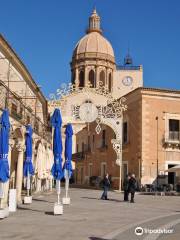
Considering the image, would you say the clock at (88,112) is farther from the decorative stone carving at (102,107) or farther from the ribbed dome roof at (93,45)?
the ribbed dome roof at (93,45)

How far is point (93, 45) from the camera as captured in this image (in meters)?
56.3

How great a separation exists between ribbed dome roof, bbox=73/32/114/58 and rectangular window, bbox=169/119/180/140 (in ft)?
88.3

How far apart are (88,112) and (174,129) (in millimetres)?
7835

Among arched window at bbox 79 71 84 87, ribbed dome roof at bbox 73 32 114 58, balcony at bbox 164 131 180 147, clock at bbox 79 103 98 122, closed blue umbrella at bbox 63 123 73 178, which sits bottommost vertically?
closed blue umbrella at bbox 63 123 73 178

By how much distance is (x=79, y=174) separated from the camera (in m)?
49.5

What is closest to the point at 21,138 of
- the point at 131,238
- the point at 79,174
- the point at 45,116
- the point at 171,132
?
the point at 131,238

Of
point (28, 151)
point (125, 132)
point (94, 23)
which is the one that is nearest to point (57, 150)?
point (28, 151)

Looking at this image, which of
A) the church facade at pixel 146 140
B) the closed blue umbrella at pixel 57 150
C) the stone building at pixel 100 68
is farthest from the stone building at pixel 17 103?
the stone building at pixel 100 68

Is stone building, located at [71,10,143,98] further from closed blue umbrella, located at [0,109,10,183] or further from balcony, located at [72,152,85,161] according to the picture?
closed blue umbrella, located at [0,109,10,183]

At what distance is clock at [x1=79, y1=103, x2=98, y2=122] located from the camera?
2583 centimetres

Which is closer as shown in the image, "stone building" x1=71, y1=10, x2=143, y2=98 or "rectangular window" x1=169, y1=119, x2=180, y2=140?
"rectangular window" x1=169, y1=119, x2=180, y2=140
